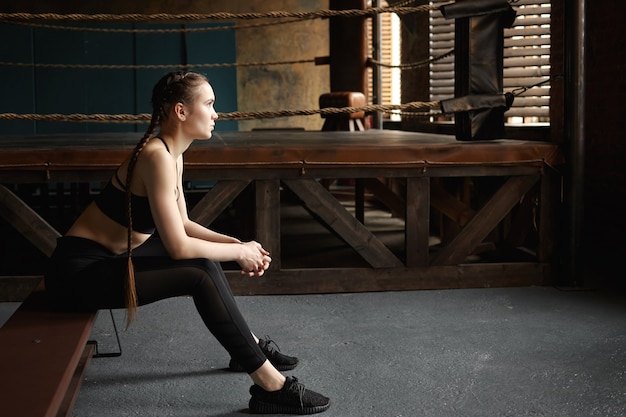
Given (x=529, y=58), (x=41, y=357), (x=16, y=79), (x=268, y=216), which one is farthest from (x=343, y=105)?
(x=16, y=79)

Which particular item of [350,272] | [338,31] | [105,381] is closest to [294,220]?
[338,31]

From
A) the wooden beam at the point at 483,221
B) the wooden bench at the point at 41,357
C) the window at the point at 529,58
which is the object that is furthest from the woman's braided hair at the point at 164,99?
the window at the point at 529,58

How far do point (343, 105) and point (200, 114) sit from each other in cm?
340

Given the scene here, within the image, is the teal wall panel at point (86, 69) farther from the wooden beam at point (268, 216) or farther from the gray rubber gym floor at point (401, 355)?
the gray rubber gym floor at point (401, 355)

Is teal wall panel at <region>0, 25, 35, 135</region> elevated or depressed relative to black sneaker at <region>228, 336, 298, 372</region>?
elevated

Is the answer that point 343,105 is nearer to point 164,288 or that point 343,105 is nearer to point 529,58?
point 529,58

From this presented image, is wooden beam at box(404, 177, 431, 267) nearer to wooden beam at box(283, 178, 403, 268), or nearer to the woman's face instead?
wooden beam at box(283, 178, 403, 268)

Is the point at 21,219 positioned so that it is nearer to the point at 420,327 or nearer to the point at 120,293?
the point at 120,293

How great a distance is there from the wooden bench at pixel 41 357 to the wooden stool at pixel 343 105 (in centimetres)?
346

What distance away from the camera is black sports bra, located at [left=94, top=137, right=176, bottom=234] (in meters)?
2.37

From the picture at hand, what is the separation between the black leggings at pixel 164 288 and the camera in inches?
89.6

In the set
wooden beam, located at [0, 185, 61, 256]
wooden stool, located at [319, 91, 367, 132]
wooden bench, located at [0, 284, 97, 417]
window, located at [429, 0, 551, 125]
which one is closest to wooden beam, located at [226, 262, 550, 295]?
wooden beam, located at [0, 185, 61, 256]

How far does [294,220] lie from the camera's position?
6.87 m

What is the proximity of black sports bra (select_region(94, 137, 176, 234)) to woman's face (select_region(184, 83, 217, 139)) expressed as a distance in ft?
0.31
